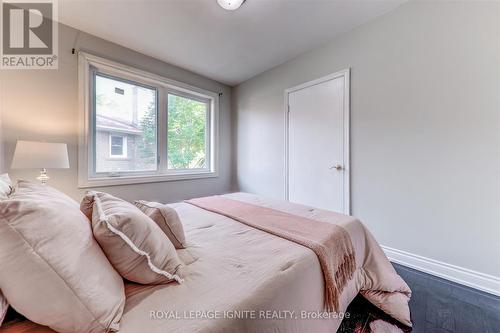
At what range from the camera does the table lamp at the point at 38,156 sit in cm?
161

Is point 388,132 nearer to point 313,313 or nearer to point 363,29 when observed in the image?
point 363,29

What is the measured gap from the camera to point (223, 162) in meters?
3.88

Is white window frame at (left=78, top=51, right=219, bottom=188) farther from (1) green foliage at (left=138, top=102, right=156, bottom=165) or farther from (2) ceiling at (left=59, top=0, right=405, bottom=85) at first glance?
(2) ceiling at (left=59, top=0, right=405, bottom=85)

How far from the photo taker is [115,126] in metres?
2.60

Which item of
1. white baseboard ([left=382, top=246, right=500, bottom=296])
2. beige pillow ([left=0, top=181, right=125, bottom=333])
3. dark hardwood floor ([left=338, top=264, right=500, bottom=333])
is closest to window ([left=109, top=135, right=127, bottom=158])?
beige pillow ([left=0, top=181, right=125, bottom=333])

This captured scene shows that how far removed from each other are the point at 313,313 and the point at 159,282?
72 cm

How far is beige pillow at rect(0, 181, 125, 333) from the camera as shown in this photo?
54 centimetres

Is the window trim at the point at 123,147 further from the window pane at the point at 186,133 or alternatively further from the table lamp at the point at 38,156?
the table lamp at the point at 38,156

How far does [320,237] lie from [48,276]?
45.7 inches

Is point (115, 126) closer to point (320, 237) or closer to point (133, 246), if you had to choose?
point (133, 246)

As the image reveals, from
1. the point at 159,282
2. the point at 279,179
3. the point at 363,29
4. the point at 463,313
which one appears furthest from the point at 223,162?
the point at 463,313

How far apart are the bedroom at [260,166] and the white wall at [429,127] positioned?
1 centimetres

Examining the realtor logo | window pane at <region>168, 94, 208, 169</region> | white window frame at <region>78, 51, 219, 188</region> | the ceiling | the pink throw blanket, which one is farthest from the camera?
window pane at <region>168, 94, 208, 169</region>

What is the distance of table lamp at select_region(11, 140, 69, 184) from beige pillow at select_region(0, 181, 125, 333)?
1474 millimetres
